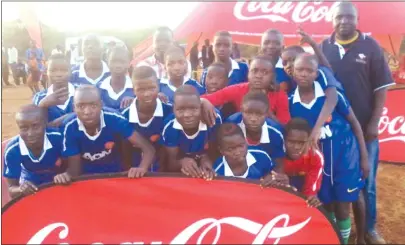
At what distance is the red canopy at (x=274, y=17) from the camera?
377 inches

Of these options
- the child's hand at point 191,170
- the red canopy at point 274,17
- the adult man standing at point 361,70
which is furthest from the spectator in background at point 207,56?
the child's hand at point 191,170

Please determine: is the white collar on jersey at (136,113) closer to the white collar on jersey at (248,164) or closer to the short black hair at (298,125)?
the white collar on jersey at (248,164)

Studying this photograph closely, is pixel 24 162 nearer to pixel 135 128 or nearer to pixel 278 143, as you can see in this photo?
pixel 135 128

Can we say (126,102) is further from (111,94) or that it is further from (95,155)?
(95,155)

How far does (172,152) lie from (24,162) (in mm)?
1227

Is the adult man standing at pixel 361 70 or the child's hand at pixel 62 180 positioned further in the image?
the adult man standing at pixel 361 70

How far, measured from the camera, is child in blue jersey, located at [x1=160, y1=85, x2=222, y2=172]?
130 inches

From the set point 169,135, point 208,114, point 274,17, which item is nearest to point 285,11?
point 274,17

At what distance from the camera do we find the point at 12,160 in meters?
3.36

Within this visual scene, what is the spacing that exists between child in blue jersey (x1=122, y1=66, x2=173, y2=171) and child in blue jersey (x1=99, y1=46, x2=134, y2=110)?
0.62 metres

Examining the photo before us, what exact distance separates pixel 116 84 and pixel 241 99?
139 cm

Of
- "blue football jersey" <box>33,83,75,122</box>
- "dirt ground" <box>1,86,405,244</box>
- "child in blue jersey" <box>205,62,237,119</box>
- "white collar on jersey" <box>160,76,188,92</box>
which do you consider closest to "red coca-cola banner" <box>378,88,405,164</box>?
"dirt ground" <box>1,86,405,244</box>

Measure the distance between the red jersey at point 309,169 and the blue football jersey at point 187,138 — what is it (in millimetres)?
686

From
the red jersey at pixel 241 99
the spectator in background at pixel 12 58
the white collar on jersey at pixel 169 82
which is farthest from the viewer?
the spectator in background at pixel 12 58
